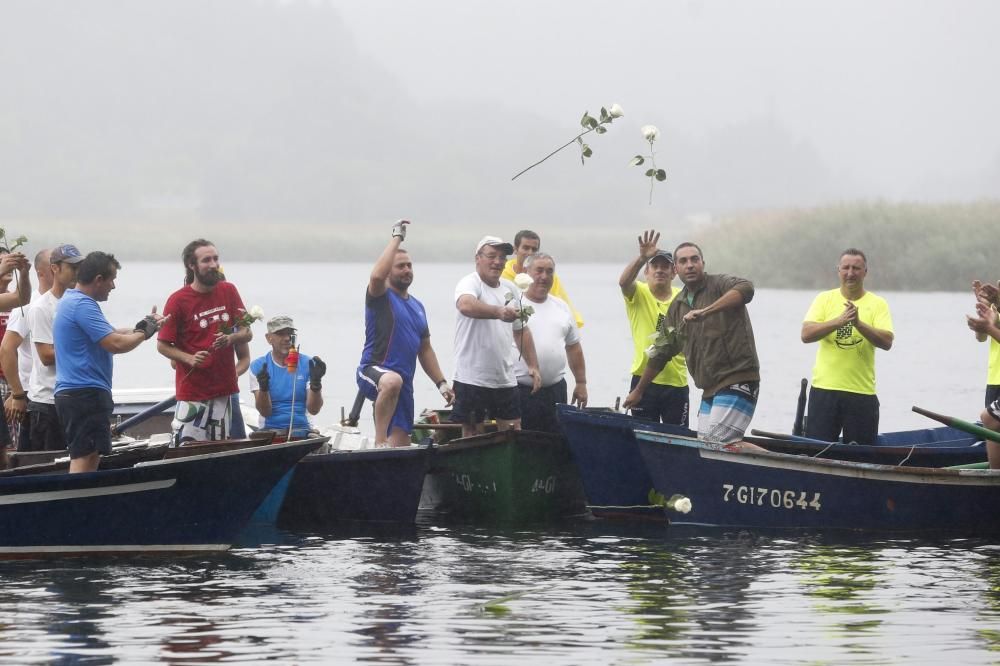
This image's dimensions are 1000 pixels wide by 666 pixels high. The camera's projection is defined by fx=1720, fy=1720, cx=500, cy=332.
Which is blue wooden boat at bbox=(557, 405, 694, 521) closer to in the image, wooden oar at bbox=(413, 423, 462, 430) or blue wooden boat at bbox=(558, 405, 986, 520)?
blue wooden boat at bbox=(558, 405, 986, 520)

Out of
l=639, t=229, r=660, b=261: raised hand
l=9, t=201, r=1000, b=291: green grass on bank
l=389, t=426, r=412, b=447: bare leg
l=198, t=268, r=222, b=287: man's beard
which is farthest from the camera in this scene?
l=9, t=201, r=1000, b=291: green grass on bank

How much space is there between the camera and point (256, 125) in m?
164

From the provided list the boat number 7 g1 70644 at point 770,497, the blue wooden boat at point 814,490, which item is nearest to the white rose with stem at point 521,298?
the blue wooden boat at point 814,490

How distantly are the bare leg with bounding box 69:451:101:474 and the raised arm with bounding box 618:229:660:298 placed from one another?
3.91 metres

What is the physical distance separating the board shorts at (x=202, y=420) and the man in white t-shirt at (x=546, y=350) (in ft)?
8.09

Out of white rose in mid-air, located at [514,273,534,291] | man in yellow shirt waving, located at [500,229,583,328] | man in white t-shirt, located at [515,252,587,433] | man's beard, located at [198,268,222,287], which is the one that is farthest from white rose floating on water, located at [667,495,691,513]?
man's beard, located at [198,268,222,287]

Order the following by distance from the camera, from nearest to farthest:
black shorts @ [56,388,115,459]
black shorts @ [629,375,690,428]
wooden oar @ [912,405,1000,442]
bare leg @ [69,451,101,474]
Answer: black shorts @ [56,388,115,459]
bare leg @ [69,451,101,474]
wooden oar @ [912,405,1000,442]
black shorts @ [629,375,690,428]

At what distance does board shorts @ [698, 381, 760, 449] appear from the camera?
37.8ft

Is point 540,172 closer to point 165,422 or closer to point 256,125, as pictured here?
point 256,125

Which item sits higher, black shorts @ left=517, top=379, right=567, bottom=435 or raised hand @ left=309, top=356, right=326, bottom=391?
raised hand @ left=309, top=356, right=326, bottom=391

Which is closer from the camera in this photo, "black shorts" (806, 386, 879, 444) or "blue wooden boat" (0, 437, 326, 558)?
"blue wooden boat" (0, 437, 326, 558)

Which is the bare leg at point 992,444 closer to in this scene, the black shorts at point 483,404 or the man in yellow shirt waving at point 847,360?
the man in yellow shirt waving at point 847,360

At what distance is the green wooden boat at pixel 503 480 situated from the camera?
12344 mm

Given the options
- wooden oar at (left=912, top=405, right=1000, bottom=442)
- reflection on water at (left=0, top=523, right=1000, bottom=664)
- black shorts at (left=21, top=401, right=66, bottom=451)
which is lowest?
reflection on water at (left=0, top=523, right=1000, bottom=664)
